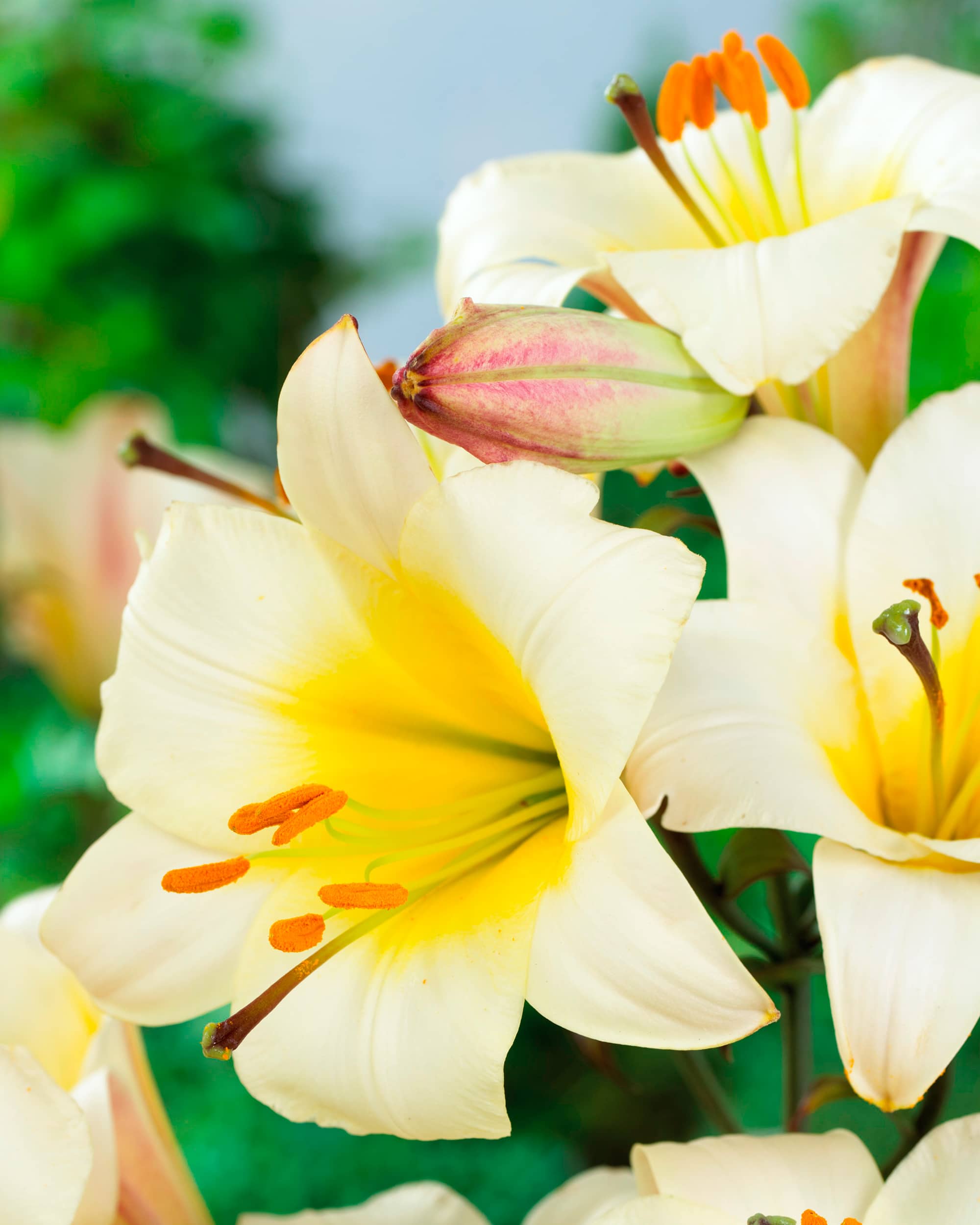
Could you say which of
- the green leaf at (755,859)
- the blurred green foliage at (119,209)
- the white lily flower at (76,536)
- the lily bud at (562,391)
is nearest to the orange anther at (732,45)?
the lily bud at (562,391)

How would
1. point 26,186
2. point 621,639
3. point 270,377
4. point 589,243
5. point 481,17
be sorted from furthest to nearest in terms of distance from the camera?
point 481,17
point 270,377
point 26,186
point 589,243
point 621,639

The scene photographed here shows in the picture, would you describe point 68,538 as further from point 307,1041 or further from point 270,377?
point 270,377

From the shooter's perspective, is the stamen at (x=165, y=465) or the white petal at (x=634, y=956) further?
the stamen at (x=165, y=465)

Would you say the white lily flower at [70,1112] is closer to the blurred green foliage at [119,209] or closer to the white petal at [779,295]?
the white petal at [779,295]

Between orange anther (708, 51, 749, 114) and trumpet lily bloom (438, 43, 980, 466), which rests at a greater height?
orange anther (708, 51, 749, 114)

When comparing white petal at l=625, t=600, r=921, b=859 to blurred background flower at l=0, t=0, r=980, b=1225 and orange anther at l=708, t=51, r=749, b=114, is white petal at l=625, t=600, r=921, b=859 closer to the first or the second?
orange anther at l=708, t=51, r=749, b=114

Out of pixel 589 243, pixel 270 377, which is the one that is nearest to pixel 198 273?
pixel 270 377

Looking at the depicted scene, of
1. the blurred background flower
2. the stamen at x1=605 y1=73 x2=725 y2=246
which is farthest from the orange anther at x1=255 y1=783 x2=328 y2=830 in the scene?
the blurred background flower
